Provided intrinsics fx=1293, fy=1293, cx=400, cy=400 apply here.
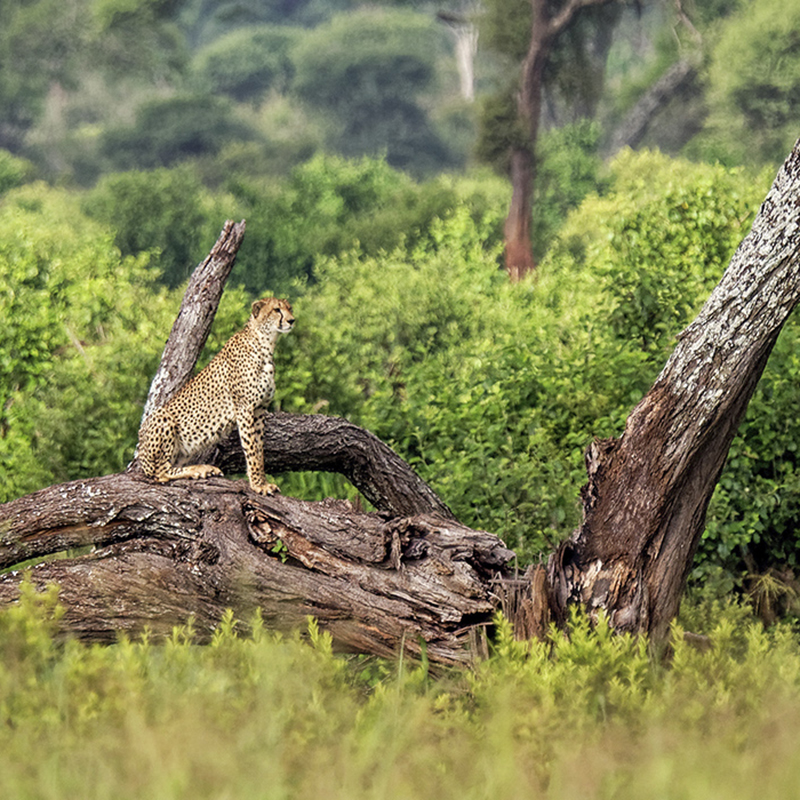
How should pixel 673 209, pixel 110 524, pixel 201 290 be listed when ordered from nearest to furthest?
1. pixel 110 524
2. pixel 201 290
3. pixel 673 209

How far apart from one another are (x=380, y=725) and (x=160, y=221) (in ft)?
114

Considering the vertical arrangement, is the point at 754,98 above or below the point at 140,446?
above

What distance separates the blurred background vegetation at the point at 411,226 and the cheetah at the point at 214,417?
1780 mm

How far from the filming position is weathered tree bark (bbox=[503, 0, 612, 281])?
31859mm

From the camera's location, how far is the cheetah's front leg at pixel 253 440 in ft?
23.5

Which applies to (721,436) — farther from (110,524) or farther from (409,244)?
(409,244)

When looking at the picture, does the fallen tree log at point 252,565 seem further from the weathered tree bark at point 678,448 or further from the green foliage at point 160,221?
the green foliage at point 160,221

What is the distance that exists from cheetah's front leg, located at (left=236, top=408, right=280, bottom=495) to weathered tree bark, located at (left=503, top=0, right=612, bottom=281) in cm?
2463

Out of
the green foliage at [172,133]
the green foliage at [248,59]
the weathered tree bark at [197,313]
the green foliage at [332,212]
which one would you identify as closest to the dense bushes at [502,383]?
the weathered tree bark at [197,313]

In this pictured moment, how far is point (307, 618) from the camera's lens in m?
6.04

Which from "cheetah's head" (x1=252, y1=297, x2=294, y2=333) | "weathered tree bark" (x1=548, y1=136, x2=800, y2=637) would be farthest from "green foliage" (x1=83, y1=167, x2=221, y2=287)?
"weathered tree bark" (x1=548, y1=136, x2=800, y2=637)

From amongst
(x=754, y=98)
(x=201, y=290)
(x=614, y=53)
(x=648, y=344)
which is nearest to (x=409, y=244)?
(x=754, y=98)

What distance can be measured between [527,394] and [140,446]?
4.14 metres

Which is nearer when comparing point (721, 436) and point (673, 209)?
point (721, 436)
